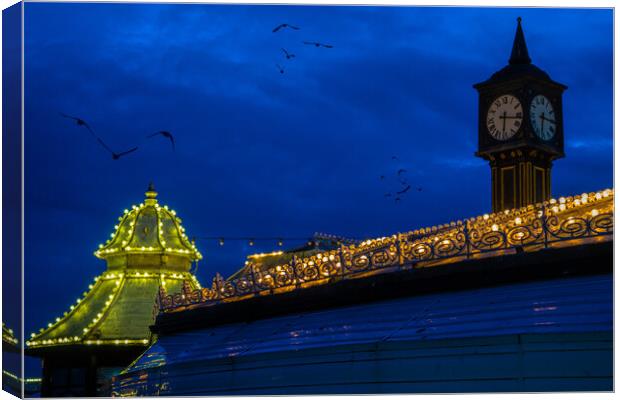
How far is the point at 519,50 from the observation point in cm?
4375

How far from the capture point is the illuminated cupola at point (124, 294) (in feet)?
134

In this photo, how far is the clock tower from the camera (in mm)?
41000

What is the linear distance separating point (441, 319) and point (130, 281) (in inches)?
971

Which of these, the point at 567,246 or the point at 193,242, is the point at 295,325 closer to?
the point at 567,246

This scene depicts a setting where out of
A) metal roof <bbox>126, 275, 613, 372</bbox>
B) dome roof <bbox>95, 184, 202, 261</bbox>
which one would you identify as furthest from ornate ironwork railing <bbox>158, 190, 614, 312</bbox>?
dome roof <bbox>95, 184, 202, 261</bbox>

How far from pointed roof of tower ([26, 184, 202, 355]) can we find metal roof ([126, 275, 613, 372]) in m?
16.3

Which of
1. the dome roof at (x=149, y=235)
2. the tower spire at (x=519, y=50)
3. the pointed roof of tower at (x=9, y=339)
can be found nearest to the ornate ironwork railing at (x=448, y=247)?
the pointed roof of tower at (x=9, y=339)

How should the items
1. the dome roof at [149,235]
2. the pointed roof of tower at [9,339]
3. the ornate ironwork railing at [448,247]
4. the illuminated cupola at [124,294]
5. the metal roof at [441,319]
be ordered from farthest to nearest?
the dome roof at [149,235] < the illuminated cupola at [124,294] < the pointed roof of tower at [9,339] < the ornate ironwork railing at [448,247] < the metal roof at [441,319]

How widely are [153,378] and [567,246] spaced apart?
9.27 m

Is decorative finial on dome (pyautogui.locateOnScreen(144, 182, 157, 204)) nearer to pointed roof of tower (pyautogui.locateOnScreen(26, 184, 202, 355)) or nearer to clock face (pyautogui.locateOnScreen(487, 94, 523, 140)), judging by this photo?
pointed roof of tower (pyautogui.locateOnScreen(26, 184, 202, 355))

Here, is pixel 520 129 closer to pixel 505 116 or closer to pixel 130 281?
pixel 505 116

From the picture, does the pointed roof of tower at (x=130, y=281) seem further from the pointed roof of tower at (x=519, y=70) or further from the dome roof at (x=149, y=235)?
the pointed roof of tower at (x=519, y=70)

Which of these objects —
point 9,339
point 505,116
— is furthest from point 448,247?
point 505,116

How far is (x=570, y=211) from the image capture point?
23609mm
